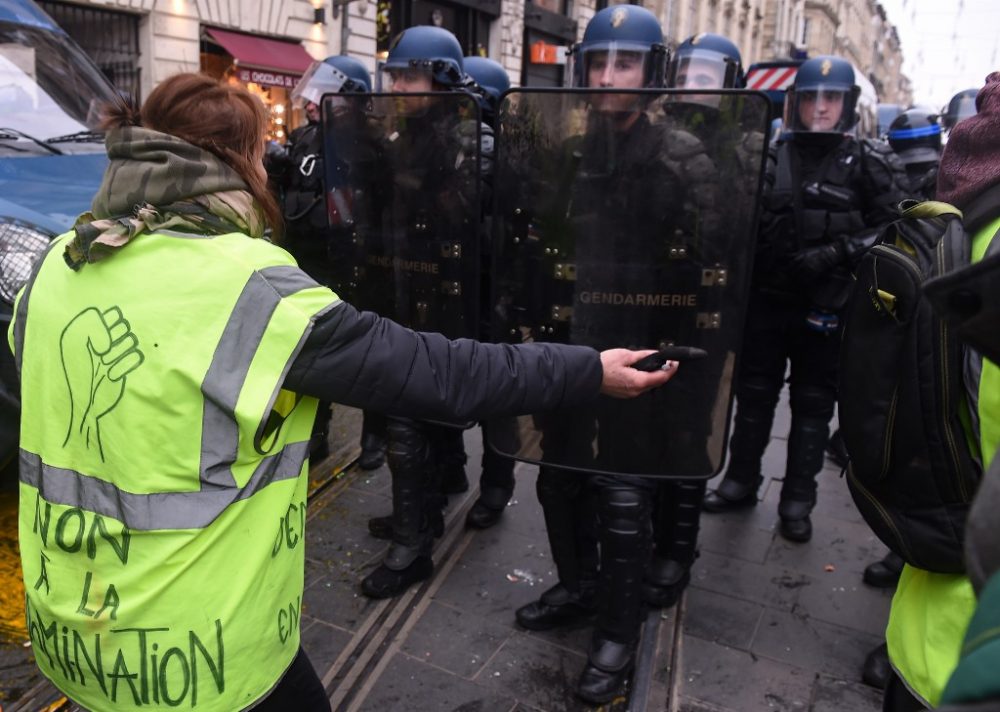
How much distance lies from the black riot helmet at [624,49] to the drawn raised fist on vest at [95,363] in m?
2.02

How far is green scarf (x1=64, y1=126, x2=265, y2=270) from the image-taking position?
141 centimetres

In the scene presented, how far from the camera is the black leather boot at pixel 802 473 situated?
3771 mm

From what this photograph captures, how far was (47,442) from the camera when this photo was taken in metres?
1.49

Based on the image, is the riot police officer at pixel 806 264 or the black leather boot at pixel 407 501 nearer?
the black leather boot at pixel 407 501

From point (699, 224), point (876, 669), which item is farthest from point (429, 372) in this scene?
point (876, 669)

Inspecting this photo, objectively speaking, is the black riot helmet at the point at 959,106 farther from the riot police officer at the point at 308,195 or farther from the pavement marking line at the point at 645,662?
the pavement marking line at the point at 645,662

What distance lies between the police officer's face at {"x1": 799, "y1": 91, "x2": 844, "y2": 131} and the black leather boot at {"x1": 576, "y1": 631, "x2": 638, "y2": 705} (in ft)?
7.96

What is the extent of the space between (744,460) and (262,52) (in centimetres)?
1017

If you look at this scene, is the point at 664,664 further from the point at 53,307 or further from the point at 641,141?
the point at 53,307

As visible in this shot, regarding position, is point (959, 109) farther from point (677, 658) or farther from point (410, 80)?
point (677, 658)

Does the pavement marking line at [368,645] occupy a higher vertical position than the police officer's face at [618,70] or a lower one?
lower

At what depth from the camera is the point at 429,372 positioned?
156cm

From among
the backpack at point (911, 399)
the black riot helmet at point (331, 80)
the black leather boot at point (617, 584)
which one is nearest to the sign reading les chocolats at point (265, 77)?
the black riot helmet at point (331, 80)

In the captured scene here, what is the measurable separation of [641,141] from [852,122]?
71.8 inches
